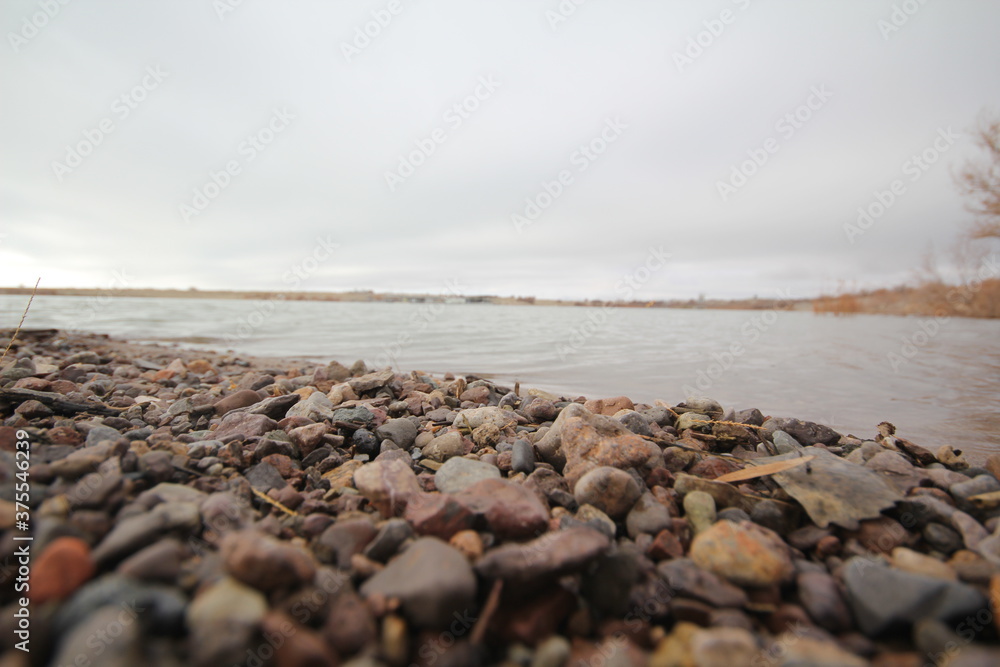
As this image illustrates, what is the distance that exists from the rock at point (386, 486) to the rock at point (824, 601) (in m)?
1.58

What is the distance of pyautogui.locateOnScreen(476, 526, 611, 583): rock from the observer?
1472mm

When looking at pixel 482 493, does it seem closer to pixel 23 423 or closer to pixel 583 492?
pixel 583 492

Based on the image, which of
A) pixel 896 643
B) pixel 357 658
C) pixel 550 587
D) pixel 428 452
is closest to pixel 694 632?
pixel 550 587

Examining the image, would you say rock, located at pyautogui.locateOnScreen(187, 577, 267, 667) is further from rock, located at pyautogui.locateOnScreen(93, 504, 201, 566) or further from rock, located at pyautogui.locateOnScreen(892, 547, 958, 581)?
rock, located at pyautogui.locateOnScreen(892, 547, 958, 581)

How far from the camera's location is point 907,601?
1422mm

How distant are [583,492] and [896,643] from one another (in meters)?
1.17

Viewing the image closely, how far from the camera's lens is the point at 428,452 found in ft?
9.62

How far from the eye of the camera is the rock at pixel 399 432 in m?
3.08

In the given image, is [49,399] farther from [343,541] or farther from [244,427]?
[343,541]

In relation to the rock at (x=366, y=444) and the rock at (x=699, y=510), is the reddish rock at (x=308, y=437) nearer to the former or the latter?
the rock at (x=366, y=444)

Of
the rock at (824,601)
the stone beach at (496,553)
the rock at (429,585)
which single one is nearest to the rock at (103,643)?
the stone beach at (496,553)

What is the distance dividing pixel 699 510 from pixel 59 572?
2370mm

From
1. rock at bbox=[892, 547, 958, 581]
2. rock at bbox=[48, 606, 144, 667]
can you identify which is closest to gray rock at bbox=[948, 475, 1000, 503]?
rock at bbox=[892, 547, 958, 581]

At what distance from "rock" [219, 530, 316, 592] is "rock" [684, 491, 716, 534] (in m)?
1.66
